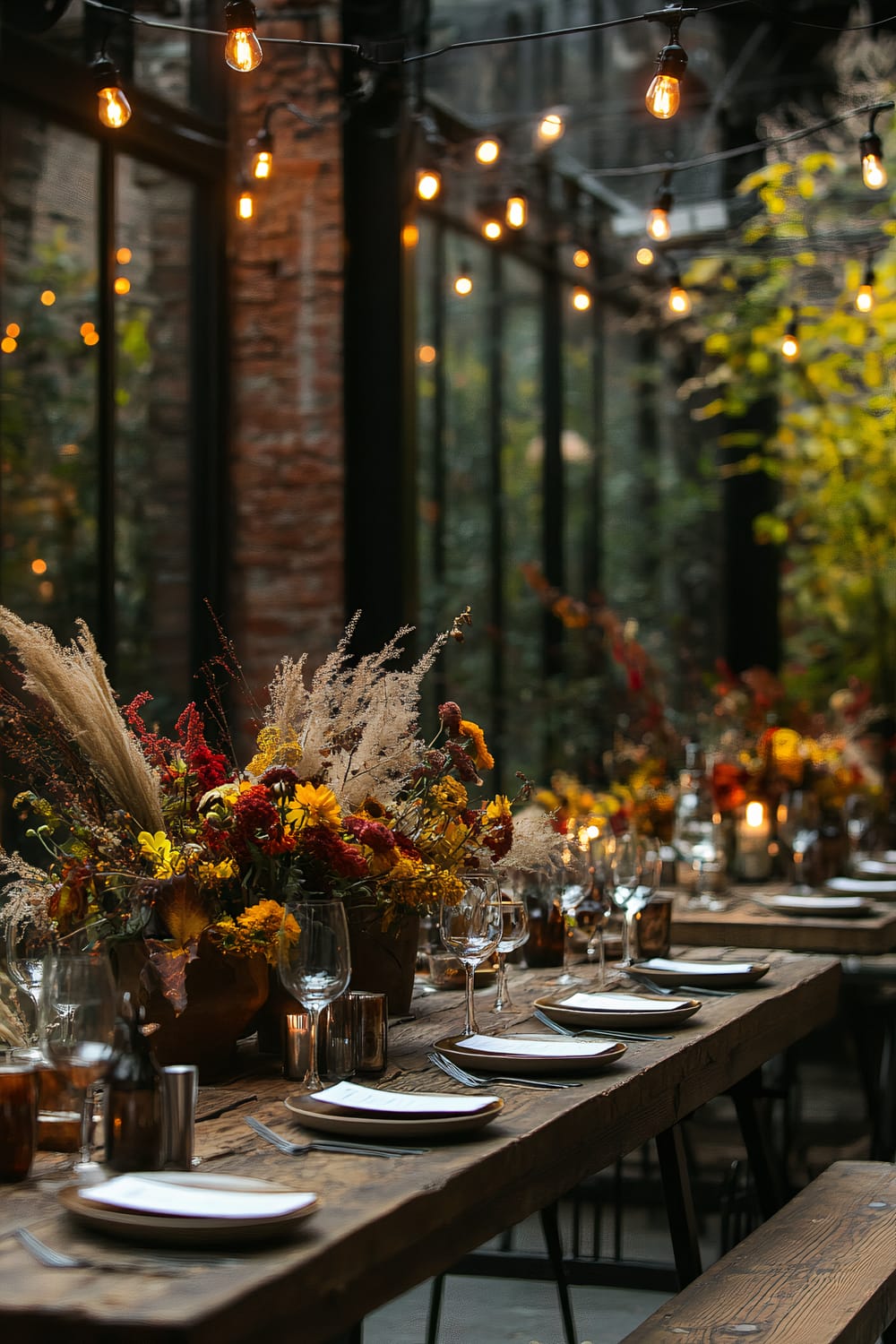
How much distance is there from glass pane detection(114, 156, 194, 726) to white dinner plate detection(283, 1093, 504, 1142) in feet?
8.08

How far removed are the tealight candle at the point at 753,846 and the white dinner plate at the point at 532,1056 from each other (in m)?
2.56

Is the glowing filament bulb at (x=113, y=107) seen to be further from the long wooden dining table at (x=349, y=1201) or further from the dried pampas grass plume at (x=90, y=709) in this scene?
the long wooden dining table at (x=349, y=1201)

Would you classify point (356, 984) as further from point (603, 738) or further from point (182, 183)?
point (603, 738)

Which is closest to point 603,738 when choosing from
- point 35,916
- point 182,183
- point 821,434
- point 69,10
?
point 821,434

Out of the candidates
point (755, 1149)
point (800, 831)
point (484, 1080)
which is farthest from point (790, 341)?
point (484, 1080)

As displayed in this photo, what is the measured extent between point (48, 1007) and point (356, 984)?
78 cm

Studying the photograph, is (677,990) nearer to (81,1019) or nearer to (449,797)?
(449,797)

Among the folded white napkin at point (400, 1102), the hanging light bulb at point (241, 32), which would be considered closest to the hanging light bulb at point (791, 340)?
the hanging light bulb at point (241, 32)

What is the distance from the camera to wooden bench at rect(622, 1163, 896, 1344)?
203 centimetres

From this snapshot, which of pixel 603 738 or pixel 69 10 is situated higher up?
pixel 69 10

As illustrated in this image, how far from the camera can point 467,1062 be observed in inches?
82.0

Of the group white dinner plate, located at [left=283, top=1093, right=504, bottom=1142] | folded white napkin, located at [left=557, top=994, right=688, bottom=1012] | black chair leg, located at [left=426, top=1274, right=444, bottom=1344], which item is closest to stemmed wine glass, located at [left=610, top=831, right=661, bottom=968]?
folded white napkin, located at [left=557, top=994, right=688, bottom=1012]

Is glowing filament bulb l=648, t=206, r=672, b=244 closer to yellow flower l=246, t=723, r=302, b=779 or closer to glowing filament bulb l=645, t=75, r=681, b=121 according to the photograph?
glowing filament bulb l=645, t=75, r=681, b=121

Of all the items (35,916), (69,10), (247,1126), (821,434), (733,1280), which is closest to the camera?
(247,1126)
